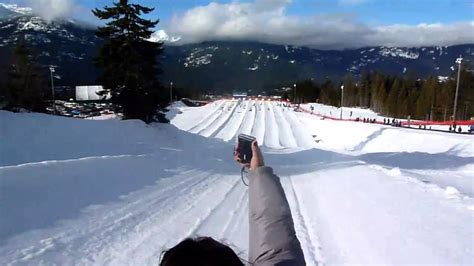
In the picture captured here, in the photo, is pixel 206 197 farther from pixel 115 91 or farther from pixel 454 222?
pixel 115 91

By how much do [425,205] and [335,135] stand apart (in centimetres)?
4024

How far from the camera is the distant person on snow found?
1348 mm

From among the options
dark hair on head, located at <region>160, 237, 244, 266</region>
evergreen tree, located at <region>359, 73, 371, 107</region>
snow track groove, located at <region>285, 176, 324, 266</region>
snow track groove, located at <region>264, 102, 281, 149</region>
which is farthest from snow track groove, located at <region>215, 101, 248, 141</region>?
evergreen tree, located at <region>359, 73, 371, 107</region>

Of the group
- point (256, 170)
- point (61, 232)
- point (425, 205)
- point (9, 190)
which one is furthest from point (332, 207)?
point (256, 170)

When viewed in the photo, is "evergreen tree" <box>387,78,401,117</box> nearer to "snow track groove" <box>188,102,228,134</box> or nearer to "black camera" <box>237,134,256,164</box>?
"snow track groove" <box>188,102,228,134</box>

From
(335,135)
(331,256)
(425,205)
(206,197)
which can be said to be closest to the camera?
(331,256)

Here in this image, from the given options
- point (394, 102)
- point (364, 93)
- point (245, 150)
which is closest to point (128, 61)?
point (245, 150)

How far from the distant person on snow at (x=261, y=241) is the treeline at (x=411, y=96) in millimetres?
77426

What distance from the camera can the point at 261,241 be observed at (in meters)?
1.66

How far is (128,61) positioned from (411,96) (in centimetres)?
7498

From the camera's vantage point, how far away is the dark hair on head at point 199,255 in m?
1.33

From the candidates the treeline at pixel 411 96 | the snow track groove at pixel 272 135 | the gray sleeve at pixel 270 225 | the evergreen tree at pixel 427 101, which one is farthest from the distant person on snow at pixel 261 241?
the evergreen tree at pixel 427 101

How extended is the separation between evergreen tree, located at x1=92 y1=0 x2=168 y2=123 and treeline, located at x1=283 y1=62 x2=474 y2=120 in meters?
50.7

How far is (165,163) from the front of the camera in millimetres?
17719
